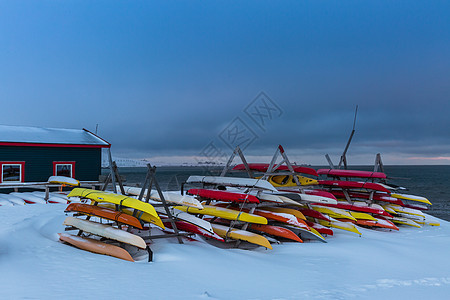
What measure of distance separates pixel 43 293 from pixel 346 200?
15.2 metres

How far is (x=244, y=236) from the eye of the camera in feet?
30.9

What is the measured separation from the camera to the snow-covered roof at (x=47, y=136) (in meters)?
19.9

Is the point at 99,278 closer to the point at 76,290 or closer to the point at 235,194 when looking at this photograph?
the point at 76,290

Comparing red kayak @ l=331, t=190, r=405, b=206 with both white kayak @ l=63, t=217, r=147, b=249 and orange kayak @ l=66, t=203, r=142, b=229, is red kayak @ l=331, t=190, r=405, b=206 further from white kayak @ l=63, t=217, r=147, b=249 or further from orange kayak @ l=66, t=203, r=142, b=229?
white kayak @ l=63, t=217, r=147, b=249

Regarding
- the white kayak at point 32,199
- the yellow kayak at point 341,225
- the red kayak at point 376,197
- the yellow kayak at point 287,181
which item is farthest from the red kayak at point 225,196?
the white kayak at point 32,199

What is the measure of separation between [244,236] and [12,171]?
17.0 metres

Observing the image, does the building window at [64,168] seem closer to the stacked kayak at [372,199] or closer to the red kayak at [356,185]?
the stacked kayak at [372,199]

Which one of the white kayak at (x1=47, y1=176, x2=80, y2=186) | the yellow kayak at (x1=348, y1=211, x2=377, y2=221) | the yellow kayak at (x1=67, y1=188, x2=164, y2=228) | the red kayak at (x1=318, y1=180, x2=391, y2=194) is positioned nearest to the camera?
the yellow kayak at (x1=67, y1=188, x2=164, y2=228)

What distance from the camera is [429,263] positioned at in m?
8.89

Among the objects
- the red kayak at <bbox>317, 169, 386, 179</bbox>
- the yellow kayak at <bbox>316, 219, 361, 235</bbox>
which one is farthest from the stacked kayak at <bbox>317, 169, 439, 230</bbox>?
the yellow kayak at <bbox>316, 219, 361, 235</bbox>

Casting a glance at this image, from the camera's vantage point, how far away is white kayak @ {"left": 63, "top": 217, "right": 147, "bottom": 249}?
7.41 metres

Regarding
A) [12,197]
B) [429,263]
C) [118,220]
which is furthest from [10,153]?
[429,263]

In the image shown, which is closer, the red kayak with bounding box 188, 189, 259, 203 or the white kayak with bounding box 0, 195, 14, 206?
the red kayak with bounding box 188, 189, 259, 203

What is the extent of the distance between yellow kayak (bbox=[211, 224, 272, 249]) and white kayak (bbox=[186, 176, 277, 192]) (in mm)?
1677
